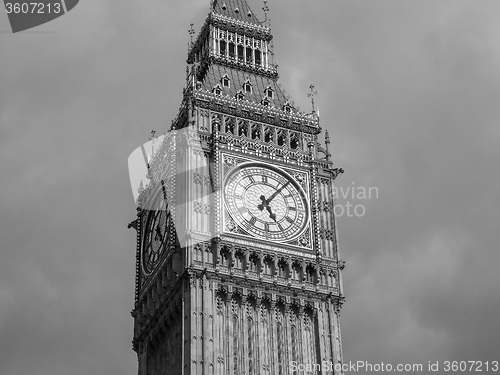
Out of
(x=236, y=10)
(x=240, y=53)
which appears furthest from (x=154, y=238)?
(x=236, y=10)

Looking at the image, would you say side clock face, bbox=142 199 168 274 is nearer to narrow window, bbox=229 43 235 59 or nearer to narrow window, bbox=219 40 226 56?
narrow window, bbox=219 40 226 56

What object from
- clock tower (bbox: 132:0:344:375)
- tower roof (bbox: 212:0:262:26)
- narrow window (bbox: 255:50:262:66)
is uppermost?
tower roof (bbox: 212:0:262:26)

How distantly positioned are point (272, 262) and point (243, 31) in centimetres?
2275

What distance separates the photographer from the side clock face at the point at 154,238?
91375mm

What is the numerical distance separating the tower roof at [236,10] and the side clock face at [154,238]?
18832 mm

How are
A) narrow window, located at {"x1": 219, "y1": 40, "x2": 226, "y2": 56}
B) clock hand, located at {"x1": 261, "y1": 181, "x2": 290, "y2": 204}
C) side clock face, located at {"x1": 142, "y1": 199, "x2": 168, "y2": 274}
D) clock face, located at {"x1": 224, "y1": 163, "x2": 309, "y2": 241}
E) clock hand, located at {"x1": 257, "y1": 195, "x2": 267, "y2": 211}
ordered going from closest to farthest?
clock face, located at {"x1": 224, "y1": 163, "x2": 309, "y2": 241}, clock hand, located at {"x1": 257, "y1": 195, "x2": 267, "y2": 211}, clock hand, located at {"x1": 261, "y1": 181, "x2": 290, "y2": 204}, side clock face, located at {"x1": 142, "y1": 199, "x2": 168, "y2": 274}, narrow window, located at {"x1": 219, "y1": 40, "x2": 226, "y2": 56}

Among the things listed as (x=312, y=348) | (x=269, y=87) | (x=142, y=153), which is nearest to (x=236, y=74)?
(x=269, y=87)

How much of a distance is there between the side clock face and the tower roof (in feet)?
61.8

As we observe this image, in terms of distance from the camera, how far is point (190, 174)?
90.4 metres

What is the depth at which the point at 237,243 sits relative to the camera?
87.8 m

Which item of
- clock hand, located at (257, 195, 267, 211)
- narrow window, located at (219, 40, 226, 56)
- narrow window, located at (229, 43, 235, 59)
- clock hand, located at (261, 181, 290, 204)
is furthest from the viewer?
narrow window, located at (229, 43, 235, 59)

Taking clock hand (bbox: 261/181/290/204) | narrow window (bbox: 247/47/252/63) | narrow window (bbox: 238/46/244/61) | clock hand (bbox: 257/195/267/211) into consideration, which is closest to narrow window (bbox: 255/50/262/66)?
narrow window (bbox: 247/47/252/63)

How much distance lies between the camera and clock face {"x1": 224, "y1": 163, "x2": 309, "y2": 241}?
8925 centimetres

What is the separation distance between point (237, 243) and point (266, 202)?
13.3 ft
